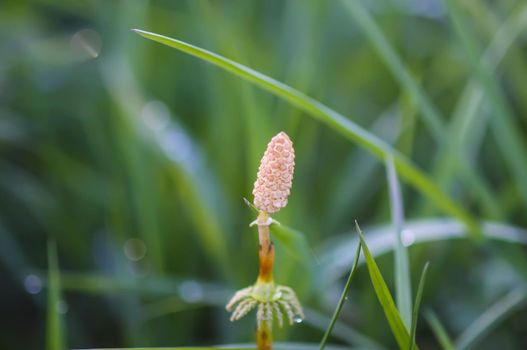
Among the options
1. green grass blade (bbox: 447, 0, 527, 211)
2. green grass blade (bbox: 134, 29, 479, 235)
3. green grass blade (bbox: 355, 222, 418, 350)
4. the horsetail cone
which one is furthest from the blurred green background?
the horsetail cone

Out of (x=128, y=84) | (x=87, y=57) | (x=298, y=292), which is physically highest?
(x=87, y=57)

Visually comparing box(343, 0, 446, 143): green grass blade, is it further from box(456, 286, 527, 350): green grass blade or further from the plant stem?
the plant stem

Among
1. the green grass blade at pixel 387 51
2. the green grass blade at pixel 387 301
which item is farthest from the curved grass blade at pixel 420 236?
the green grass blade at pixel 387 301

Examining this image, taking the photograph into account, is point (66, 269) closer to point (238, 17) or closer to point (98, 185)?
point (98, 185)

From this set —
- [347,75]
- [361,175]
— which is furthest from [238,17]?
[361,175]

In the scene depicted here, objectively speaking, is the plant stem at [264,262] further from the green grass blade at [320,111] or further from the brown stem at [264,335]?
the green grass blade at [320,111]
